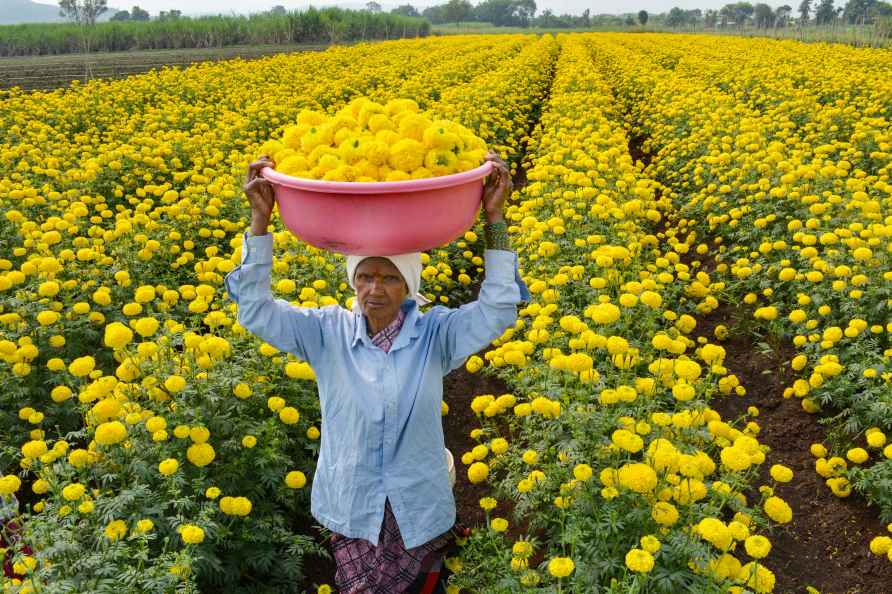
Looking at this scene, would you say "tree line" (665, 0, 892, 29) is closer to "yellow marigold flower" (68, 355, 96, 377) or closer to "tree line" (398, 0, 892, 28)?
"tree line" (398, 0, 892, 28)

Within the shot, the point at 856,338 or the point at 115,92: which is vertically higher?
the point at 115,92

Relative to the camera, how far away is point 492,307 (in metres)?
2.40

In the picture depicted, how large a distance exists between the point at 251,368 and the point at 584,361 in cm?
170

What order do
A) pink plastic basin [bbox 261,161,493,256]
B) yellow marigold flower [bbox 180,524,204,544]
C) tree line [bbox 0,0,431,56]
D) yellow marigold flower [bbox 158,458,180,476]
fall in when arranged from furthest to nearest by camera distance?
tree line [bbox 0,0,431,56], yellow marigold flower [bbox 158,458,180,476], yellow marigold flower [bbox 180,524,204,544], pink plastic basin [bbox 261,161,493,256]

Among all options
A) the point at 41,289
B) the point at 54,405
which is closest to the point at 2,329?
the point at 41,289

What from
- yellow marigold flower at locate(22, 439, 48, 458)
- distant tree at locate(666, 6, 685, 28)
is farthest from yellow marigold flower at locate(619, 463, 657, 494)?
distant tree at locate(666, 6, 685, 28)

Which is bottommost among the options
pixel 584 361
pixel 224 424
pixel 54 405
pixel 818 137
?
pixel 54 405

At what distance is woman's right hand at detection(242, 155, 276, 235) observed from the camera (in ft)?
7.31

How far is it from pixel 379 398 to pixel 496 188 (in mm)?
928

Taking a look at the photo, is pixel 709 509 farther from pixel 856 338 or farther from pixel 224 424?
pixel 856 338

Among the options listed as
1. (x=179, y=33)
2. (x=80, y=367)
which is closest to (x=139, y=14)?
(x=179, y=33)

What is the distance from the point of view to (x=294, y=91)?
600 inches

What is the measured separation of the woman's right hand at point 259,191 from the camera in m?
2.23

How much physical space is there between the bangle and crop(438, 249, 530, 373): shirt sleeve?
0.07 feet
